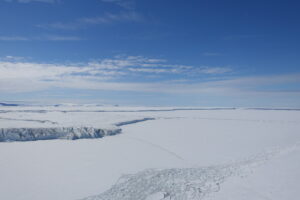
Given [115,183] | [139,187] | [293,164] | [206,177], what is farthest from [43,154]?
[293,164]

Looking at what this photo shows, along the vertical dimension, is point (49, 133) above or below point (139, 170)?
above

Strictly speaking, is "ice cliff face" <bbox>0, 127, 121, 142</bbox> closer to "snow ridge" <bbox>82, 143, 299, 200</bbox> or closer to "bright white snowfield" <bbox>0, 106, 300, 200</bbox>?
"bright white snowfield" <bbox>0, 106, 300, 200</bbox>

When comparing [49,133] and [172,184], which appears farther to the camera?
[49,133]

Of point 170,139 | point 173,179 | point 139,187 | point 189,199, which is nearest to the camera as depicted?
point 189,199

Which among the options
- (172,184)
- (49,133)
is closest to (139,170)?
(172,184)

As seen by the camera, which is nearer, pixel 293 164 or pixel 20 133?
pixel 293 164

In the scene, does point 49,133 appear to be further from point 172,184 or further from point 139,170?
point 172,184

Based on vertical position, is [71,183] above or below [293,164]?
below

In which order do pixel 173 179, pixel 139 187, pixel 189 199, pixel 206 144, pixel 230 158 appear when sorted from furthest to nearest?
pixel 206 144, pixel 230 158, pixel 173 179, pixel 139 187, pixel 189 199

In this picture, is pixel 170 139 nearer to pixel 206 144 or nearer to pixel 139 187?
pixel 206 144

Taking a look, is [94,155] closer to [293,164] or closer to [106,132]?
[106,132]
